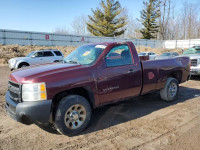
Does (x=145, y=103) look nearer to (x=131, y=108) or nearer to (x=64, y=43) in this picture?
(x=131, y=108)

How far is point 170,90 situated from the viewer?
17.5ft

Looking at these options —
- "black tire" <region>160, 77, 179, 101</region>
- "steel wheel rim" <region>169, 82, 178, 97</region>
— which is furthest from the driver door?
"steel wheel rim" <region>169, 82, 178, 97</region>

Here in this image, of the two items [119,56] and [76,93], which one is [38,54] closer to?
[119,56]

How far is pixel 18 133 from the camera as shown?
138 inches

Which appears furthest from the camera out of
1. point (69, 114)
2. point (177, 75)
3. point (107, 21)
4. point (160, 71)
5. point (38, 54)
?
point (107, 21)

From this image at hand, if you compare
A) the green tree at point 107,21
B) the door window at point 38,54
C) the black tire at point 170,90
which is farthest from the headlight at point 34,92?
the green tree at point 107,21

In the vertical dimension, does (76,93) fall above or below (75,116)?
above

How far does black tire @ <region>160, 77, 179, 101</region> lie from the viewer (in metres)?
5.24

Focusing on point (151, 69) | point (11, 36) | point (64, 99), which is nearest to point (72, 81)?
point (64, 99)

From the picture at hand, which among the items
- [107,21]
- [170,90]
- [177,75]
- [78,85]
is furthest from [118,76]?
[107,21]

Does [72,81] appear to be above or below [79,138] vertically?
above

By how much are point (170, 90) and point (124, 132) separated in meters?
2.58

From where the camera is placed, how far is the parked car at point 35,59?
12555 mm

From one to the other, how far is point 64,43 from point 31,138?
24.6 metres
